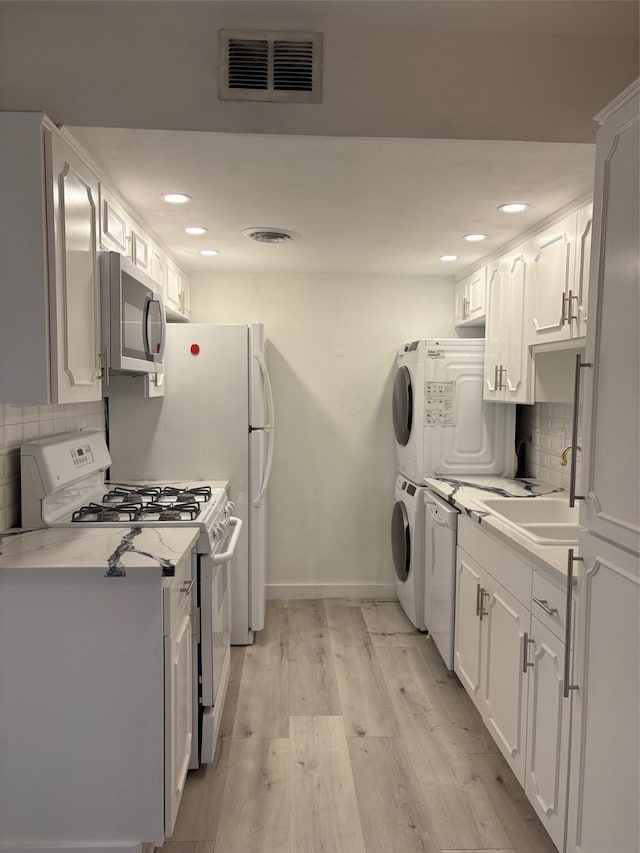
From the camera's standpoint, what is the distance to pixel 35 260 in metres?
1.61

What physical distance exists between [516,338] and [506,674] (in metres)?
1.55

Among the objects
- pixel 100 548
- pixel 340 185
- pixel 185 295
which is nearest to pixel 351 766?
pixel 100 548

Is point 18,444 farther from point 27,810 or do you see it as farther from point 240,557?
point 240,557

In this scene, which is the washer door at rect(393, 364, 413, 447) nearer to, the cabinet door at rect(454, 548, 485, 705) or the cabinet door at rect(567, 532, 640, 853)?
the cabinet door at rect(454, 548, 485, 705)

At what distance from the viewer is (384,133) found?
1.73m

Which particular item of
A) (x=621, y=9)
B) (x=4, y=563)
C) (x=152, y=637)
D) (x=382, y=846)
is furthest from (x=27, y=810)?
(x=621, y=9)

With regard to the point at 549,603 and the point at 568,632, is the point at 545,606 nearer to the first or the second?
the point at 549,603

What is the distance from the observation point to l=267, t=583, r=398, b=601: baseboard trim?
4062mm

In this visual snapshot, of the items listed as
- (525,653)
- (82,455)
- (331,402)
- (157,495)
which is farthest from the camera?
(331,402)

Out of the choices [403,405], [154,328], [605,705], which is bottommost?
[605,705]

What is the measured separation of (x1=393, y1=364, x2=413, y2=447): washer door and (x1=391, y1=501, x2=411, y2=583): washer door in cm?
44

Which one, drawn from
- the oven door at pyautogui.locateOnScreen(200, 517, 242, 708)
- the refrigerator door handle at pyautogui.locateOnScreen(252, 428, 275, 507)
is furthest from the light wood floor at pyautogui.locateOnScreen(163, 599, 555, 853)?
the refrigerator door handle at pyautogui.locateOnScreen(252, 428, 275, 507)

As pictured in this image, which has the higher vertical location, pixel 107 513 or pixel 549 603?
pixel 107 513

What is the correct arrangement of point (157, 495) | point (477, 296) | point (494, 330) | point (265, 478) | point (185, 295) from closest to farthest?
point (157, 495) < point (494, 330) < point (265, 478) < point (477, 296) < point (185, 295)
